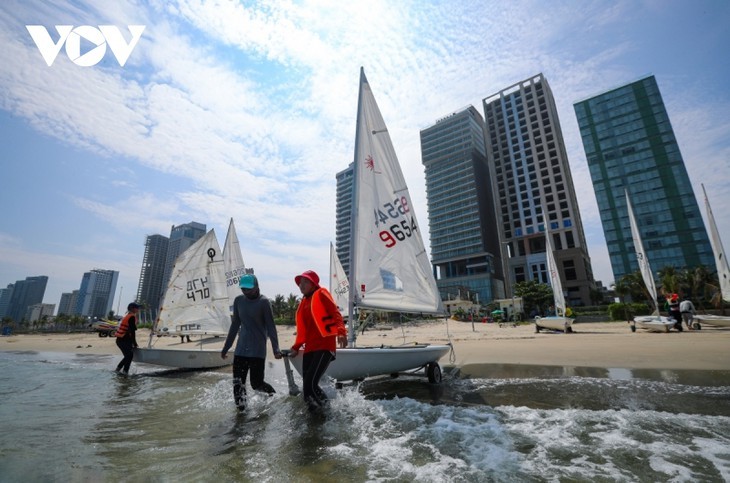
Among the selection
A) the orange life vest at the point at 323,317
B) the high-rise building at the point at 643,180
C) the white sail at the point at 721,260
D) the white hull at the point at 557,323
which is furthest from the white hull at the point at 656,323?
the high-rise building at the point at 643,180

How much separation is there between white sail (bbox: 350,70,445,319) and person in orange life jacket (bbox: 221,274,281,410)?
7.78 feet

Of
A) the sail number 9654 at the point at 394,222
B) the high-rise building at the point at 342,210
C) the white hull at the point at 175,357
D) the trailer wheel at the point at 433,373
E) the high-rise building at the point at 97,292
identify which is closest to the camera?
the trailer wheel at the point at 433,373

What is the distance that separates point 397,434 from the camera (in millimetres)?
4211

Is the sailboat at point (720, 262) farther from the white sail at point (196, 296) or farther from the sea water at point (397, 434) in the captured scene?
the white sail at point (196, 296)

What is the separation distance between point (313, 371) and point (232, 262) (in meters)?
16.8

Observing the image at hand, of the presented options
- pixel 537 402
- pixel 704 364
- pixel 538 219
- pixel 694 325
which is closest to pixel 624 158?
pixel 538 219

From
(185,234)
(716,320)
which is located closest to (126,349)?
(716,320)

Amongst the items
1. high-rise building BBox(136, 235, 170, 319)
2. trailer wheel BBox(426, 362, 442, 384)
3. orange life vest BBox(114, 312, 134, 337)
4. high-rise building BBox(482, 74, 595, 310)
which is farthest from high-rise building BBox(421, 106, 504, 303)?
high-rise building BBox(136, 235, 170, 319)

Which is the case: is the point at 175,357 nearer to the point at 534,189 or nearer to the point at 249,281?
the point at 249,281

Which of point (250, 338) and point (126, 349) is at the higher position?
point (250, 338)

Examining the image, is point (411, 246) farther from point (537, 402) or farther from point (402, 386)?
point (537, 402)

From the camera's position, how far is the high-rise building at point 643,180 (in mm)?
83750

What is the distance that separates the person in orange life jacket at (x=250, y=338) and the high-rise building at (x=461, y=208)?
3586 inches

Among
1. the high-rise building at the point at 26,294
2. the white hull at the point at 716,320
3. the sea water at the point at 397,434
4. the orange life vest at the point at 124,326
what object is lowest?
the sea water at the point at 397,434
